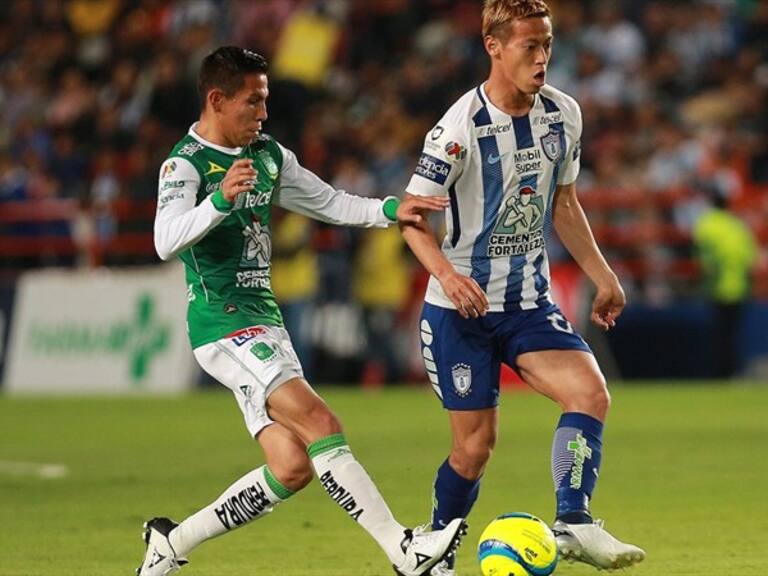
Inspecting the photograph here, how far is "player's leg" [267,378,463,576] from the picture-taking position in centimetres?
661

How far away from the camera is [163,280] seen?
19328 mm

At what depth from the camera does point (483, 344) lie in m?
7.20

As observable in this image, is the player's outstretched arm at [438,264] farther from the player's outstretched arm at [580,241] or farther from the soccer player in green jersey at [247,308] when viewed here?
the player's outstretched arm at [580,241]

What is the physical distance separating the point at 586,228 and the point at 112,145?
16.4 meters

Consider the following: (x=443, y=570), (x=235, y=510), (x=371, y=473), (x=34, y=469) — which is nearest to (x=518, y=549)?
(x=443, y=570)

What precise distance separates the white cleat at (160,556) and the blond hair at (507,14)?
2.49 meters

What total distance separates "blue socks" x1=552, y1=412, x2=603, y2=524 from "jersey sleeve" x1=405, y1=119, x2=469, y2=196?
1087 mm

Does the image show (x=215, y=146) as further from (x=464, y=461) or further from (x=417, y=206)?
(x=464, y=461)

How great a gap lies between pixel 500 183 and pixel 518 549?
5.25ft

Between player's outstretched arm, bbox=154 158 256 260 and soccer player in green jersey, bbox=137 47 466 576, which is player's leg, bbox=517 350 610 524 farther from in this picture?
player's outstretched arm, bbox=154 158 256 260

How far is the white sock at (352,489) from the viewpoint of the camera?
666cm

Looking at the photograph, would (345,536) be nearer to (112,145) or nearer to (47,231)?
(47,231)

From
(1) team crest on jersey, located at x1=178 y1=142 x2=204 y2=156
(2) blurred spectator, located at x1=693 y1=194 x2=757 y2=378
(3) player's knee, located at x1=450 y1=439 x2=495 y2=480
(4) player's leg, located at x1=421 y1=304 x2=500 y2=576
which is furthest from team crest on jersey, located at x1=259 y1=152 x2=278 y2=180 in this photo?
(2) blurred spectator, located at x1=693 y1=194 x2=757 y2=378

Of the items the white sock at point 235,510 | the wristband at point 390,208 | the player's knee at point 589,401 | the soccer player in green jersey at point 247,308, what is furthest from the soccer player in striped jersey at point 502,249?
the white sock at point 235,510
